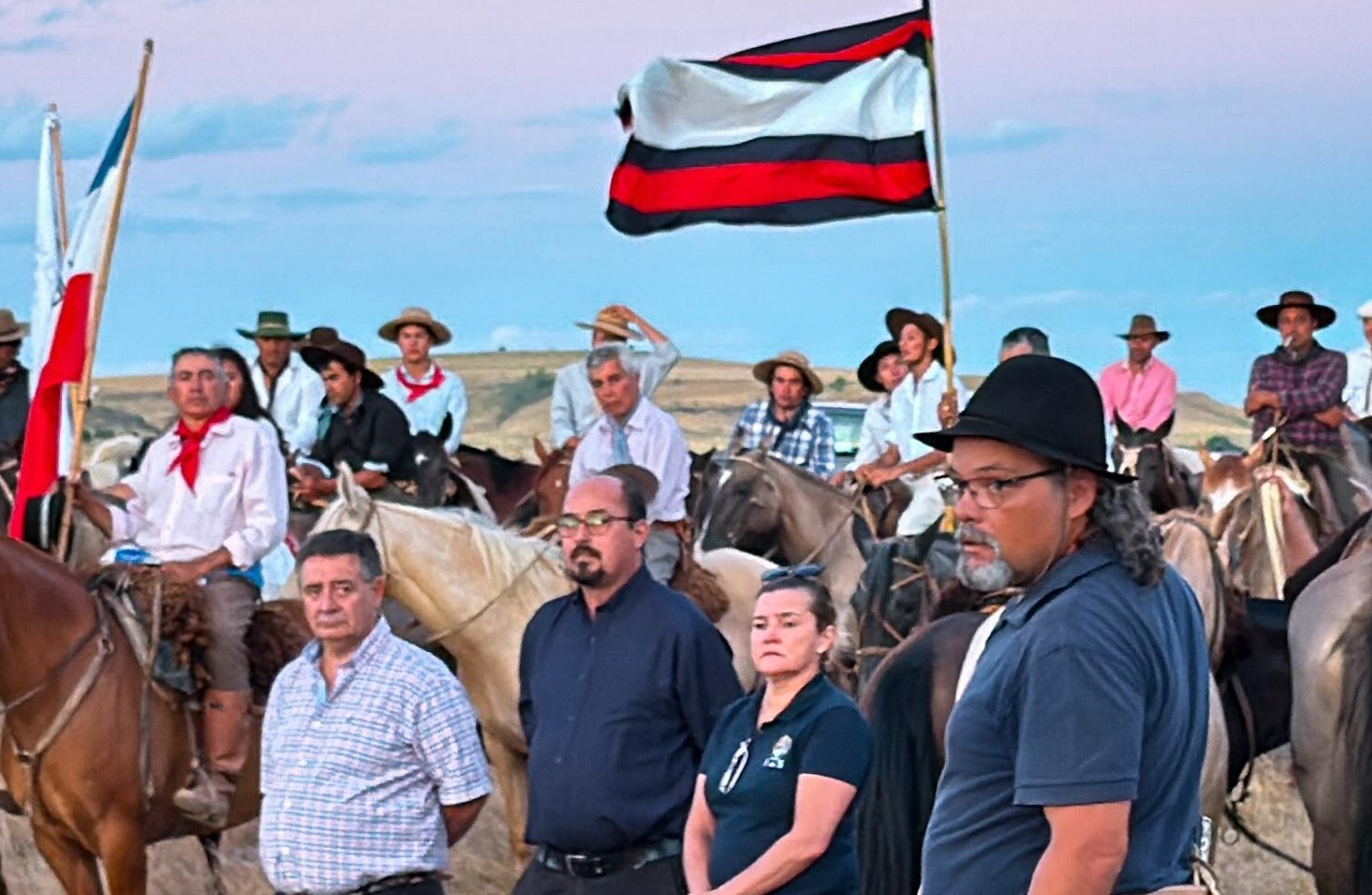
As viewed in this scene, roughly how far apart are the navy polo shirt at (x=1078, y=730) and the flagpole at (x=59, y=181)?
7.49 meters

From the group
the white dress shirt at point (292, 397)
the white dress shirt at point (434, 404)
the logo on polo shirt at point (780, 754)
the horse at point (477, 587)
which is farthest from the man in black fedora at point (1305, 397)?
the logo on polo shirt at point (780, 754)

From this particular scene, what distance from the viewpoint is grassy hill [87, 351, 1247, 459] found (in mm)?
51250

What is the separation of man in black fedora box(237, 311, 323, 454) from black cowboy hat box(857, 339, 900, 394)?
154 inches

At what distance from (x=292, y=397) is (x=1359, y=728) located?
839cm

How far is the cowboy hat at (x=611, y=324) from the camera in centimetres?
1481

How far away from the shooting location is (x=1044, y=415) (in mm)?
3969

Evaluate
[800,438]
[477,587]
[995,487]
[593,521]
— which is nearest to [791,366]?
[800,438]

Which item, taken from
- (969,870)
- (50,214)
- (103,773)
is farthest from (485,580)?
(969,870)

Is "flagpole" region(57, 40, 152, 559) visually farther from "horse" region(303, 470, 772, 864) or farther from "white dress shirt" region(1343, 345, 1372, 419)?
"white dress shirt" region(1343, 345, 1372, 419)

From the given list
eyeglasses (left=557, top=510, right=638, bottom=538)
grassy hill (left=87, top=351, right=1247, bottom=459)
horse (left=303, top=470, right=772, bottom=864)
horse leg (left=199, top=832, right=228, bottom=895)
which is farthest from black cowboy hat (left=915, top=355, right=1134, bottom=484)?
grassy hill (left=87, top=351, right=1247, bottom=459)

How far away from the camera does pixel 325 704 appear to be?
21.5ft

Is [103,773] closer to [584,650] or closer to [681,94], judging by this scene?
[584,650]

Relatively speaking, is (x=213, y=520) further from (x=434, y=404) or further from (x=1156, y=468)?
(x=434, y=404)

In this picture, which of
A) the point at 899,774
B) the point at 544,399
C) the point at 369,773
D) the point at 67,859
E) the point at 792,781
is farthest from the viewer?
the point at 544,399
